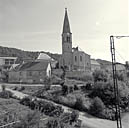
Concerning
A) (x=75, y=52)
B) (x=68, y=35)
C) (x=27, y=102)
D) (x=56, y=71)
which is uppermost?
(x=68, y=35)

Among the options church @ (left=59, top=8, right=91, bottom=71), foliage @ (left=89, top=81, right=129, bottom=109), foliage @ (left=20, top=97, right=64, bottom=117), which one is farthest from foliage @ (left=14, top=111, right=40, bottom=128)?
church @ (left=59, top=8, right=91, bottom=71)

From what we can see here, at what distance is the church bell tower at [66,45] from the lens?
62.5 m

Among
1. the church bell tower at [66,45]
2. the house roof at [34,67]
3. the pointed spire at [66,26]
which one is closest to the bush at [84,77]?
the house roof at [34,67]

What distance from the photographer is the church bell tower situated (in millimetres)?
62531

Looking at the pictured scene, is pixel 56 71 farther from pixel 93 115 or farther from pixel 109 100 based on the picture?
pixel 93 115

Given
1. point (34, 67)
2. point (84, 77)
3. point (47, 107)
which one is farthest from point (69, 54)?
point (47, 107)

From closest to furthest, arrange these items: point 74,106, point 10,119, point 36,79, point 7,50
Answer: point 10,119 < point 74,106 < point 36,79 < point 7,50

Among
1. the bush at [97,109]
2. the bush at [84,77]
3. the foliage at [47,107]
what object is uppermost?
the bush at [84,77]

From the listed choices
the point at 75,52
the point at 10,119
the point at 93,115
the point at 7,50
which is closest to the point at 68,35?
the point at 75,52

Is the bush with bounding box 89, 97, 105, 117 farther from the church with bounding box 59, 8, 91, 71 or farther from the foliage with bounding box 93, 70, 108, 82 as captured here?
the church with bounding box 59, 8, 91, 71

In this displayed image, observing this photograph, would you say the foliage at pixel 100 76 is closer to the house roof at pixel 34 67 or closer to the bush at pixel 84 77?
the bush at pixel 84 77

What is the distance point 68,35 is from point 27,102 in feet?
146

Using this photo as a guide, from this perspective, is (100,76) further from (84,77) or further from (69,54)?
(69,54)

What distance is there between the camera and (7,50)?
140 m
